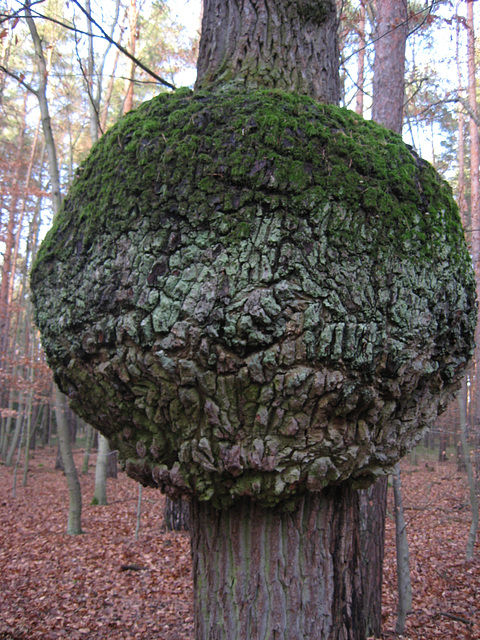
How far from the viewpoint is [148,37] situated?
11469mm

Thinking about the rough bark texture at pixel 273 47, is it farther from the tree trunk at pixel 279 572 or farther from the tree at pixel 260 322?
the tree trunk at pixel 279 572

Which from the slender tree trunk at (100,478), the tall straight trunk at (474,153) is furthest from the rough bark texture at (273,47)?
the tall straight trunk at (474,153)

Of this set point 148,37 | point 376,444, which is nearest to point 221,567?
point 376,444

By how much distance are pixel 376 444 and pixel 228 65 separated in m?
1.82

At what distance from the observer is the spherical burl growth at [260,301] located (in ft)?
4.56

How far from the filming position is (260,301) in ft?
4.46

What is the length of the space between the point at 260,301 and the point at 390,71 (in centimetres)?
474

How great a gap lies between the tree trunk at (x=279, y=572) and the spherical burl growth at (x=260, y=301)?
196 mm

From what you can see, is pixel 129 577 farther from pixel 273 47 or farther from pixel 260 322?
Result: pixel 273 47

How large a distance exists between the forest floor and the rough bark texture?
4495 mm

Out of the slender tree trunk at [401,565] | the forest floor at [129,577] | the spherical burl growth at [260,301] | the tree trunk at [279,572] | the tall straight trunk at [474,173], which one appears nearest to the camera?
the spherical burl growth at [260,301]

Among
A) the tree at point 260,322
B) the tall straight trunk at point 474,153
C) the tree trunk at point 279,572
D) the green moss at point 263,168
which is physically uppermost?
the tall straight trunk at point 474,153

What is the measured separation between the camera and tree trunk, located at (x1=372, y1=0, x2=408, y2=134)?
470 cm

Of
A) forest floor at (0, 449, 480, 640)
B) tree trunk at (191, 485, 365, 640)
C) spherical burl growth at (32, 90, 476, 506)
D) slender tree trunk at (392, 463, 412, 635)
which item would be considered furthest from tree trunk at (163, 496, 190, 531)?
spherical burl growth at (32, 90, 476, 506)
